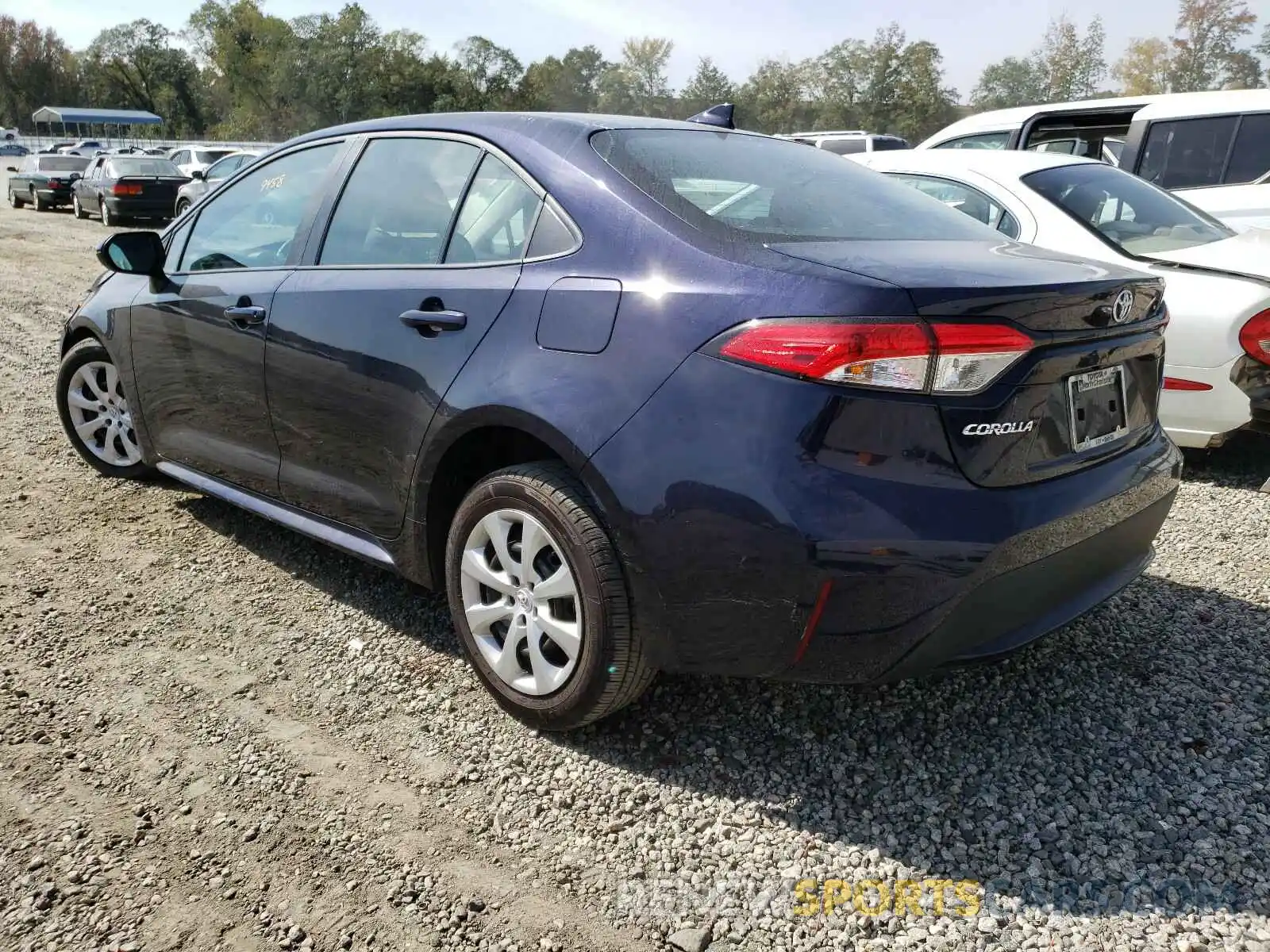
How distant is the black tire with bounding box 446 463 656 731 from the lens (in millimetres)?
2348

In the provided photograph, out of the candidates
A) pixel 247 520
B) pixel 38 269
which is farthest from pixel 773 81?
pixel 247 520

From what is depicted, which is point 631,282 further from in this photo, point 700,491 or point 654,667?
point 654,667

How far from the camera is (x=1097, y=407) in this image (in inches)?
94.5

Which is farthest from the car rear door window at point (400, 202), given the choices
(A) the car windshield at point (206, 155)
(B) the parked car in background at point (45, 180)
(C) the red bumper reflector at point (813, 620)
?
(A) the car windshield at point (206, 155)

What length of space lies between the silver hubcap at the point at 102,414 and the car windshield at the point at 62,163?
75.5ft

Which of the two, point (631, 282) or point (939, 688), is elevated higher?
point (631, 282)

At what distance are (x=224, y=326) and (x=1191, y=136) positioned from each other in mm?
7133

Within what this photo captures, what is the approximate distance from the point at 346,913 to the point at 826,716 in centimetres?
139

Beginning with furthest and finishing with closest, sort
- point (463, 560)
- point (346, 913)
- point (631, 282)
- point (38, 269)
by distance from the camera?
point (38, 269) < point (463, 560) < point (631, 282) < point (346, 913)

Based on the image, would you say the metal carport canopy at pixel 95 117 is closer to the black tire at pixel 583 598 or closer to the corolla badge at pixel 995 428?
the black tire at pixel 583 598

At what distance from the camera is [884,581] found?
2.09m

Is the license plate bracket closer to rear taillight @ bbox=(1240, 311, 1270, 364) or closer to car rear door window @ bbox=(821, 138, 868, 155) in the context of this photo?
rear taillight @ bbox=(1240, 311, 1270, 364)

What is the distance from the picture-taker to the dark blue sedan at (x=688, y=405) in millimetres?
2082

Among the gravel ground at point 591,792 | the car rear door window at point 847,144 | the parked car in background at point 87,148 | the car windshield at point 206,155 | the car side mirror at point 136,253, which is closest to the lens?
the gravel ground at point 591,792
